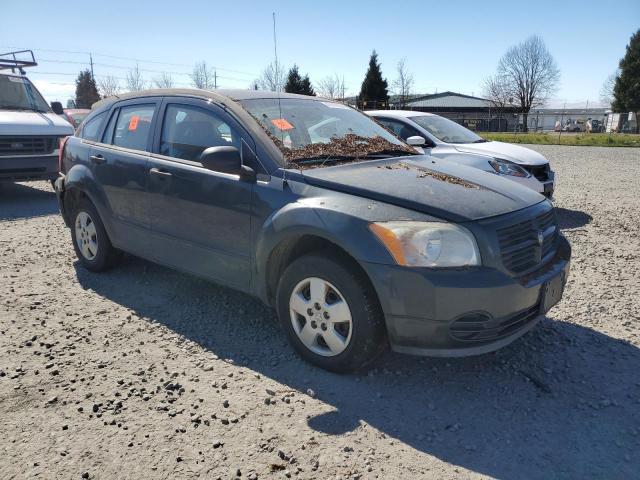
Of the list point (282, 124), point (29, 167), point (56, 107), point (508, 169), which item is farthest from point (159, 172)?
point (56, 107)

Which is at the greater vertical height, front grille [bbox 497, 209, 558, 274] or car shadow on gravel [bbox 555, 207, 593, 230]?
front grille [bbox 497, 209, 558, 274]

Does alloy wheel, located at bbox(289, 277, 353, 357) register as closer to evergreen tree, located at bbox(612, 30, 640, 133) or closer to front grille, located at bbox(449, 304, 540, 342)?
front grille, located at bbox(449, 304, 540, 342)

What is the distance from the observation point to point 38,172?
9.07 metres

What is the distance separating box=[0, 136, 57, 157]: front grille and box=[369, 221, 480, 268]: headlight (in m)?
8.30

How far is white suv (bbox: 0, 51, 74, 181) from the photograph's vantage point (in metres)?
8.70

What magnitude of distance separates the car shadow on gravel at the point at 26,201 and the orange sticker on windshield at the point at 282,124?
606 centimetres

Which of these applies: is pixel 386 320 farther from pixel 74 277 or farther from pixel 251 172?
pixel 74 277

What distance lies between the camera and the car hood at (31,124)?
8.71 m

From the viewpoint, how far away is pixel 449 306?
275 centimetres

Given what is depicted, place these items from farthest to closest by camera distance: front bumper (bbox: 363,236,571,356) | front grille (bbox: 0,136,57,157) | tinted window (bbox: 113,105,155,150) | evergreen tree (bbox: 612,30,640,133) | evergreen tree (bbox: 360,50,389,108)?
evergreen tree (bbox: 612,30,640,133), evergreen tree (bbox: 360,50,389,108), front grille (bbox: 0,136,57,157), tinted window (bbox: 113,105,155,150), front bumper (bbox: 363,236,571,356)

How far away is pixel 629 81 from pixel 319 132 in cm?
6278

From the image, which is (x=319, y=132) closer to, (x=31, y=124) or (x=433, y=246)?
(x=433, y=246)

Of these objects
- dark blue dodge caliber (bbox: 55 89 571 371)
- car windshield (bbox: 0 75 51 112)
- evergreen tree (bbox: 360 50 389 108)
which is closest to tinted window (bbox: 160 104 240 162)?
dark blue dodge caliber (bbox: 55 89 571 371)

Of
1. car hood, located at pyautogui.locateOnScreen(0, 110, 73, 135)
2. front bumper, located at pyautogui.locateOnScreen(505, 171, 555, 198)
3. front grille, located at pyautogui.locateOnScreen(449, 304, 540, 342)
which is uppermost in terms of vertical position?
car hood, located at pyautogui.locateOnScreen(0, 110, 73, 135)
